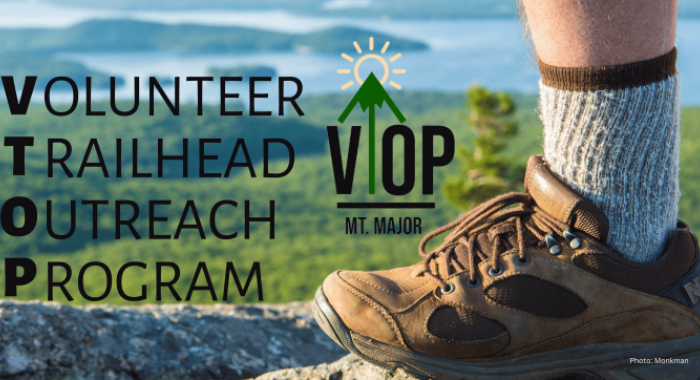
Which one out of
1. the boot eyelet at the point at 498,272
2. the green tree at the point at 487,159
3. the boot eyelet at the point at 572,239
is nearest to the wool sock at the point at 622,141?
the boot eyelet at the point at 572,239

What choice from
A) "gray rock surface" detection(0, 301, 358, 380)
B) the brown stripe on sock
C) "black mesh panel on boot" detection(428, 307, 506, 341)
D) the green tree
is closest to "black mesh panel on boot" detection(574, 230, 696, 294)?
"black mesh panel on boot" detection(428, 307, 506, 341)

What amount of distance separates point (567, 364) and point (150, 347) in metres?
2.11

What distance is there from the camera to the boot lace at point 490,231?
2182 mm

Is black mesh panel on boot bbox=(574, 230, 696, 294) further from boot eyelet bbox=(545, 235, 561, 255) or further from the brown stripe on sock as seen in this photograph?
the brown stripe on sock

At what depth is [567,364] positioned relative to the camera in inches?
85.7

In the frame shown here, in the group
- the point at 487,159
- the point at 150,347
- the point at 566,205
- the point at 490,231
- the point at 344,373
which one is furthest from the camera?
the point at 487,159

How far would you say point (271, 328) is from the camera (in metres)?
3.70

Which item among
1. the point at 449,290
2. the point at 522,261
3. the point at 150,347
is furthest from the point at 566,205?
the point at 150,347

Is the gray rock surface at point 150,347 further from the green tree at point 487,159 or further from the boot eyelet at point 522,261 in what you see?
→ the green tree at point 487,159

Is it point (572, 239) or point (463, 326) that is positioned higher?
point (572, 239)

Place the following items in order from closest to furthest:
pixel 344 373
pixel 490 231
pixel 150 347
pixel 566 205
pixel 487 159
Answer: pixel 566 205
pixel 490 231
pixel 344 373
pixel 150 347
pixel 487 159

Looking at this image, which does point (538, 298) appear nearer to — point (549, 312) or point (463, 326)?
point (549, 312)

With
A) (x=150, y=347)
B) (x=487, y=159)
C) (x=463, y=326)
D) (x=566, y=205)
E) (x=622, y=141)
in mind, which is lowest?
(x=150, y=347)

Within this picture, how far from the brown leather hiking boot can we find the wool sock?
78mm
